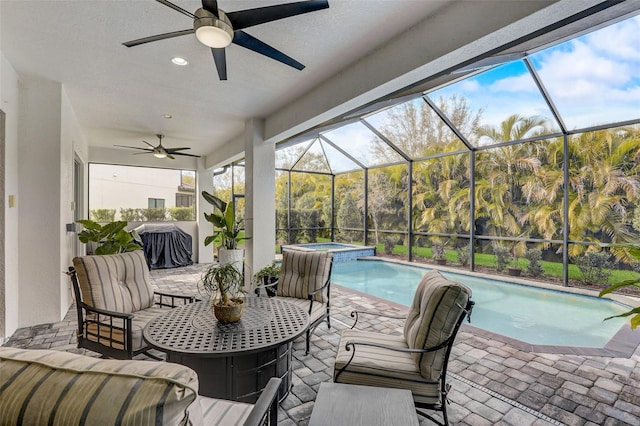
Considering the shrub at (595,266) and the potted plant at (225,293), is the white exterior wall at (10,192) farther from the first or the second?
the shrub at (595,266)

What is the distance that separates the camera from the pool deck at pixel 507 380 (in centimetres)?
229

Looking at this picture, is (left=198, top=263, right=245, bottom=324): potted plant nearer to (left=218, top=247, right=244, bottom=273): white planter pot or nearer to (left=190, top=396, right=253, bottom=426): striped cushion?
(left=190, top=396, right=253, bottom=426): striped cushion

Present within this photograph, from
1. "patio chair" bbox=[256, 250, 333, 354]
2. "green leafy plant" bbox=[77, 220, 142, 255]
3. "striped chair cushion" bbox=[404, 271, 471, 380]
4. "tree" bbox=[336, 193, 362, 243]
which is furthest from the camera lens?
"tree" bbox=[336, 193, 362, 243]

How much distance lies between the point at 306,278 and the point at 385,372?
6.11 feet

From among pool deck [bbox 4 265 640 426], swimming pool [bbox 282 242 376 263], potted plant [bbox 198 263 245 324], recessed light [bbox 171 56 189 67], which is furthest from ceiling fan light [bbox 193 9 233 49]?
swimming pool [bbox 282 242 376 263]

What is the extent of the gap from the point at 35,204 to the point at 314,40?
4084 mm

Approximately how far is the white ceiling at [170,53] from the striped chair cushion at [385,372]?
9.23ft

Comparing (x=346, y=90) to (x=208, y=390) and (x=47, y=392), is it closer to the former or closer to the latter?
(x=208, y=390)

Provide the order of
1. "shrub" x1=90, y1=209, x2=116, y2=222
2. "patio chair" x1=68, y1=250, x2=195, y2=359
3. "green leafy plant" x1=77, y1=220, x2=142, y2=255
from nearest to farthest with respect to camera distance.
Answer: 1. "patio chair" x1=68, y1=250, x2=195, y2=359
2. "green leafy plant" x1=77, y1=220, x2=142, y2=255
3. "shrub" x1=90, y1=209, x2=116, y2=222

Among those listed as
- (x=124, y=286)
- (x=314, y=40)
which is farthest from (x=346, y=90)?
(x=124, y=286)

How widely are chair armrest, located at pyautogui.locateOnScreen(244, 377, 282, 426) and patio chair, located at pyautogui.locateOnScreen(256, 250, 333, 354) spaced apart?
2.10m

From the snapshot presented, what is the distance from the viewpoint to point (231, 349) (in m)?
1.98

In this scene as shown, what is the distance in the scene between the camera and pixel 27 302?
4055 millimetres

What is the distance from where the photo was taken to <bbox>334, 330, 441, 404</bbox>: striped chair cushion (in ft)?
6.63
